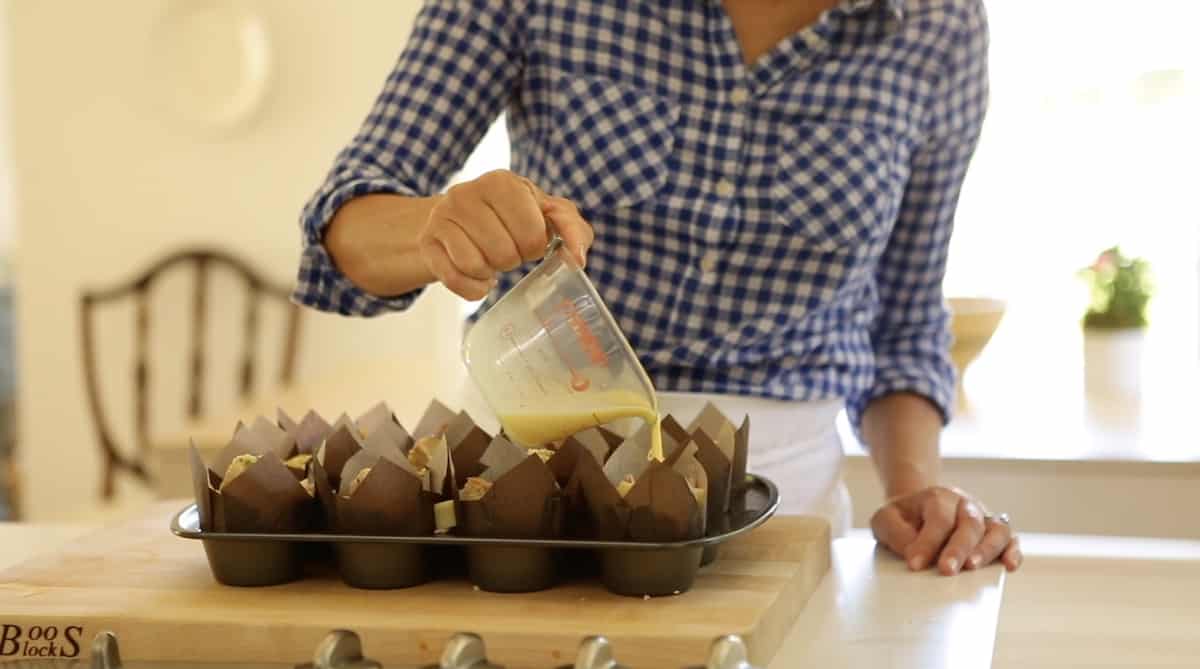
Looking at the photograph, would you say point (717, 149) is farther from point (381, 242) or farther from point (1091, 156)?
point (1091, 156)

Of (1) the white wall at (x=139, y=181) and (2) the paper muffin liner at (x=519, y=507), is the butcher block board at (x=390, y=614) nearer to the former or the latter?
(2) the paper muffin liner at (x=519, y=507)

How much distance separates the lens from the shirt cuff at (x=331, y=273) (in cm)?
116

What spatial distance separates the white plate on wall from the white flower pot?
67.3 inches

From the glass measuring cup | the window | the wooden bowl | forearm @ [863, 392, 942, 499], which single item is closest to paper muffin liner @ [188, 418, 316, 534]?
the glass measuring cup

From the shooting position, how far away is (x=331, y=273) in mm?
1207

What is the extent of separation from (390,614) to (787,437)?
59cm

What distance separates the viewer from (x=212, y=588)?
3.07 feet

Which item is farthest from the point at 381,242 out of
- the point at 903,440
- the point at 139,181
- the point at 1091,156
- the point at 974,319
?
the point at 139,181

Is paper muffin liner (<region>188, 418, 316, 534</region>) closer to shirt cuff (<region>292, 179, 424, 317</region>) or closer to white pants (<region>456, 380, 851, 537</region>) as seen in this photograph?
shirt cuff (<region>292, 179, 424, 317</region>)

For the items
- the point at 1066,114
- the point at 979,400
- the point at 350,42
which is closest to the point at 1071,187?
the point at 1066,114

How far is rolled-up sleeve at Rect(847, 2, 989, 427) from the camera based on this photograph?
1404mm

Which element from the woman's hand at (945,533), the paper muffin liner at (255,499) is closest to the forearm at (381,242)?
the paper muffin liner at (255,499)

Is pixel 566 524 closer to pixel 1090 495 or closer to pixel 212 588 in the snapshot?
pixel 212 588

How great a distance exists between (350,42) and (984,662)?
93.4 inches
